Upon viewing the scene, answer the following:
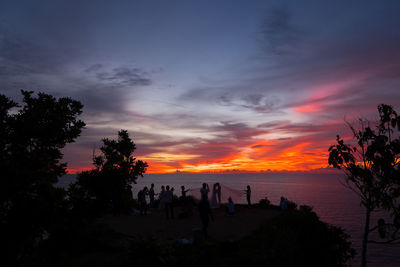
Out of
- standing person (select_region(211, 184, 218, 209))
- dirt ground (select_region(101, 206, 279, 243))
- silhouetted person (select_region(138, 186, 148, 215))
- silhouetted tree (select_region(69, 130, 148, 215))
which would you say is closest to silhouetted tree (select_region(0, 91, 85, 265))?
silhouetted tree (select_region(69, 130, 148, 215))

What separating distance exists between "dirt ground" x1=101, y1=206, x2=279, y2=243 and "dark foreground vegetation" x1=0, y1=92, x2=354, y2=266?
5.99ft

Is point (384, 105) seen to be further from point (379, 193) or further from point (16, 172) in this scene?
point (16, 172)

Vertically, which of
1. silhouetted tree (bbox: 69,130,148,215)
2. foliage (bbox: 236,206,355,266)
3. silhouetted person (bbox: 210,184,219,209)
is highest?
silhouetted tree (bbox: 69,130,148,215)

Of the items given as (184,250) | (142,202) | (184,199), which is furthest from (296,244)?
(142,202)

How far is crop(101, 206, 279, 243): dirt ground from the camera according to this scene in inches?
643

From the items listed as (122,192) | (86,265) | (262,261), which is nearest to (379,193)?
(262,261)

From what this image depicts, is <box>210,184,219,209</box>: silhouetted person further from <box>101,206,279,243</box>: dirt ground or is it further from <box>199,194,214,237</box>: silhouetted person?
<box>199,194,214,237</box>: silhouetted person

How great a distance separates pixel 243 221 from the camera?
20.9m

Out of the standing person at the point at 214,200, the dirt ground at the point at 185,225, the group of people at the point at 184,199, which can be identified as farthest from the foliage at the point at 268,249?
the standing person at the point at 214,200

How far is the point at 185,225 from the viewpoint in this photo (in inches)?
752

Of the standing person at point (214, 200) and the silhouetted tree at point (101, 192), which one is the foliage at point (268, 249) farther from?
the standing person at point (214, 200)

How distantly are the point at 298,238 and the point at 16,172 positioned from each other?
51.2ft

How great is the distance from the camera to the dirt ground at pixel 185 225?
16344 millimetres

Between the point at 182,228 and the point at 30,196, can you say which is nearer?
the point at 30,196
